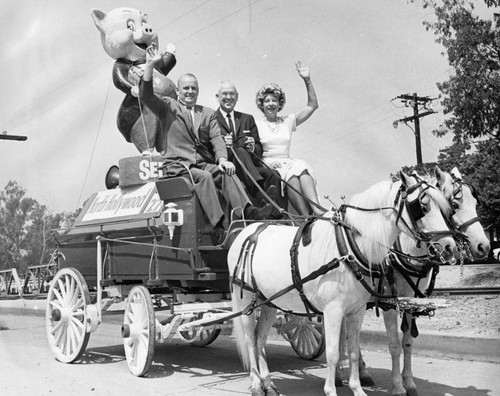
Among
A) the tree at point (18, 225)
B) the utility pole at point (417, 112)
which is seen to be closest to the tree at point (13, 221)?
the tree at point (18, 225)

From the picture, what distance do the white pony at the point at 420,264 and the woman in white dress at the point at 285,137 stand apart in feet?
4.98

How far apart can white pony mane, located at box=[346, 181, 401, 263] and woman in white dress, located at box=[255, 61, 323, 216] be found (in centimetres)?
171

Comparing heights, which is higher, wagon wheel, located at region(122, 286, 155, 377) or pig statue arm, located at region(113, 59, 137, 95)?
pig statue arm, located at region(113, 59, 137, 95)

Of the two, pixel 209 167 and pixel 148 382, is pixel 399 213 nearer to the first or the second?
pixel 209 167

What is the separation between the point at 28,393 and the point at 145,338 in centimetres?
125

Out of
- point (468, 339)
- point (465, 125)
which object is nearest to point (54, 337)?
point (468, 339)

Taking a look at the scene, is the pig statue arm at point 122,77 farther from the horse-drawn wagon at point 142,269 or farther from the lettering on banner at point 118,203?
the lettering on banner at point 118,203

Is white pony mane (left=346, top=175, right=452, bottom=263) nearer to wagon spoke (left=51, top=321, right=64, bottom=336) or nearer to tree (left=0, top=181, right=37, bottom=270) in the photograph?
wagon spoke (left=51, top=321, right=64, bottom=336)

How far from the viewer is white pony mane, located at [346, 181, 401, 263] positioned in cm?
491

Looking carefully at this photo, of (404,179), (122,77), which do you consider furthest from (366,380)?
(122,77)

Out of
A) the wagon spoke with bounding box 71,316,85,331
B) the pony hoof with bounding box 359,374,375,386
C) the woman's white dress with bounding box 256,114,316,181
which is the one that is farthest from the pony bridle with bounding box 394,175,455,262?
the wagon spoke with bounding box 71,316,85,331

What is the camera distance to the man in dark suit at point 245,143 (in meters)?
6.91

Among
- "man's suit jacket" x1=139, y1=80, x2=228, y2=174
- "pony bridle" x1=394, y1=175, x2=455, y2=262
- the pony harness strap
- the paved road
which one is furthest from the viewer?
"man's suit jacket" x1=139, y1=80, x2=228, y2=174

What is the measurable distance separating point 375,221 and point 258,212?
1.97 meters
